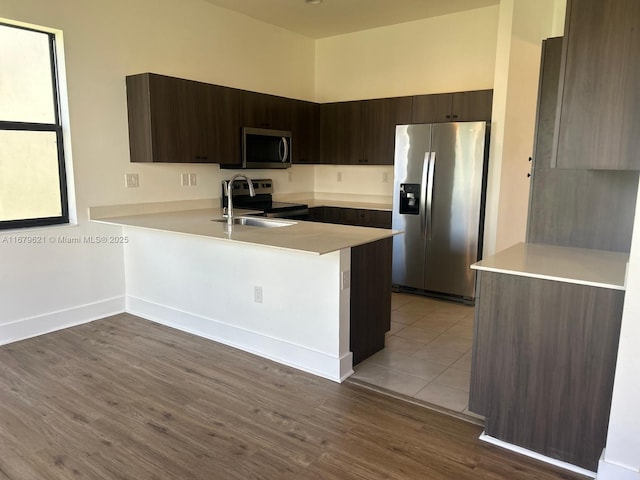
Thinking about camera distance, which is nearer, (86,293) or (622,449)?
(622,449)

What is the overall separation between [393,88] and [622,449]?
14.2 feet

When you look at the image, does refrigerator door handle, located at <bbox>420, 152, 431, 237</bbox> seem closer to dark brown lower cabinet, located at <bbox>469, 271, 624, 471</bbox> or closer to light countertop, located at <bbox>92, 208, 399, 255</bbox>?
light countertop, located at <bbox>92, 208, 399, 255</bbox>

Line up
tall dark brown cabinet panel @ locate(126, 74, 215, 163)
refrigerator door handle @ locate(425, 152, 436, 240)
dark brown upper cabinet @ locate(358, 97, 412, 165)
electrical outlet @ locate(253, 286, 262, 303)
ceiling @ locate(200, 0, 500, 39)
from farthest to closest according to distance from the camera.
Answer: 1. dark brown upper cabinet @ locate(358, 97, 412, 165)
2. ceiling @ locate(200, 0, 500, 39)
3. refrigerator door handle @ locate(425, 152, 436, 240)
4. tall dark brown cabinet panel @ locate(126, 74, 215, 163)
5. electrical outlet @ locate(253, 286, 262, 303)

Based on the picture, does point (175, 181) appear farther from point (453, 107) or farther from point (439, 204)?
point (453, 107)

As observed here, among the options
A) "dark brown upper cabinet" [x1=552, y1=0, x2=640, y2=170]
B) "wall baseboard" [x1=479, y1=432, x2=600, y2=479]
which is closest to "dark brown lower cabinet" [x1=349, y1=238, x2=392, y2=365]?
"wall baseboard" [x1=479, y1=432, x2=600, y2=479]

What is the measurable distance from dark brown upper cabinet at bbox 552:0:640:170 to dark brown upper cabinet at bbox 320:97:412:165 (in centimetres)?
293

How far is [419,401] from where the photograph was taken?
258 centimetres

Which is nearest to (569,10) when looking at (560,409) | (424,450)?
(560,409)

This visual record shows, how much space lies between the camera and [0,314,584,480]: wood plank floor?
2.00m

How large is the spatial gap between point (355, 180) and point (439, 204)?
62.1 inches

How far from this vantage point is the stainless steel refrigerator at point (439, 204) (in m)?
4.16

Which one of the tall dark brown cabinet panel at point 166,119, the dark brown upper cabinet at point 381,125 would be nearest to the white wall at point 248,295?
the tall dark brown cabinet panel at point 166,119

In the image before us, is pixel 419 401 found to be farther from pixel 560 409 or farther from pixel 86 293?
pixel 86 293

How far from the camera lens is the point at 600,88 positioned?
189 centimetres
